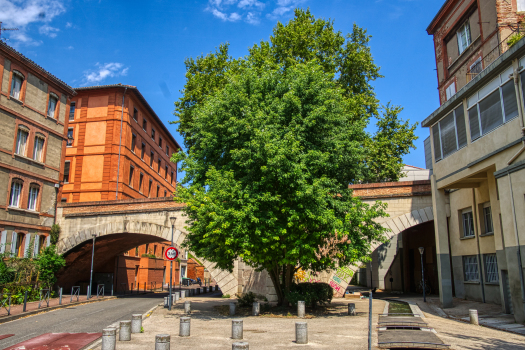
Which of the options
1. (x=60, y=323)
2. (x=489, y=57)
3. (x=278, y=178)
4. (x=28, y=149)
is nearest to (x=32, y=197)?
(x=28, y=149)

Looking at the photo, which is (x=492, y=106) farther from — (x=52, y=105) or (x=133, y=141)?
(x=133, y=141)

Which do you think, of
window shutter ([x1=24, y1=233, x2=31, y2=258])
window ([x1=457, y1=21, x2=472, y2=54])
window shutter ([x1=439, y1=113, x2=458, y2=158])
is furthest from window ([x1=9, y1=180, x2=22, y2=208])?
window ([x1=457, y1=21, x2=472, y2=54])

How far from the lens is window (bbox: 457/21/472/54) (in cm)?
2175

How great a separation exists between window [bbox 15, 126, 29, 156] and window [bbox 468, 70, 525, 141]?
2292cm

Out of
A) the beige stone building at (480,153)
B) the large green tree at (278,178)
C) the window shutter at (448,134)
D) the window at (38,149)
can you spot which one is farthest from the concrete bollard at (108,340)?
the window at (38,149)

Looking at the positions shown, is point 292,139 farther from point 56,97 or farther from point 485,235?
point 56,97

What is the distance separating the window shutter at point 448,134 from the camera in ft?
56.4

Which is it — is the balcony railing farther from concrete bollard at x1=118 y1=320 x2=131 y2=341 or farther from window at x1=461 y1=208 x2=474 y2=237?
concrete bollard at x1=118 y1=320 x2=131 y2=341

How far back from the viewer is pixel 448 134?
17.6 m

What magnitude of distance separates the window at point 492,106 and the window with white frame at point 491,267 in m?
5.49

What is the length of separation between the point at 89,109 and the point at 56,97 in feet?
24.7

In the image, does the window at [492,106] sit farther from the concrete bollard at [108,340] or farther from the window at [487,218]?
the concrete bollard at [108,340]

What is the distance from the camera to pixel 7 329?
490 inches

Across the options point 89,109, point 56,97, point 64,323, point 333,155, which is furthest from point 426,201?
point 89,109
